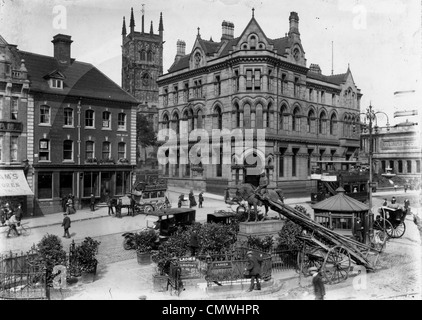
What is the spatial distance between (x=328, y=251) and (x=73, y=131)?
2539 centimetres

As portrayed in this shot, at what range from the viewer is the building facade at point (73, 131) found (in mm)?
31609

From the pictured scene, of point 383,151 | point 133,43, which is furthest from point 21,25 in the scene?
point 133,43

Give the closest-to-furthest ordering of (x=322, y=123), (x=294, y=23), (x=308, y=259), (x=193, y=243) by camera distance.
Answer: (x=308, y=259)
(x=193, y=243)
(x=294, y=23)
(x=322, y=123)

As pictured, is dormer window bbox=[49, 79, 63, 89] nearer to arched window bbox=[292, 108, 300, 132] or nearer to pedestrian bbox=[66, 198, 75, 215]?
pedestrian bbox=[66, 198, 75, 215]

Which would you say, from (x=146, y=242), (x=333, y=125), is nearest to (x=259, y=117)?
(x=333, y=125)

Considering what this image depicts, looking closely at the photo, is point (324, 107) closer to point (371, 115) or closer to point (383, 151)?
point (383, 151)

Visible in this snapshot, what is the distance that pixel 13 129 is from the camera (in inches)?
1170

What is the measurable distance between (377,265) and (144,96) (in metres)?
85.2

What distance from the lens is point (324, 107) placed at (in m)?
51.9

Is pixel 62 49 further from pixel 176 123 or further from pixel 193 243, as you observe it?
pixel 193 243

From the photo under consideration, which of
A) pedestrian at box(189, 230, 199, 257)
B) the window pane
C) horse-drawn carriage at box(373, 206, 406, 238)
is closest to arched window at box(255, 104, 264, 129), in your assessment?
horse-drawn carriage at box(373, 206, 406, 238)

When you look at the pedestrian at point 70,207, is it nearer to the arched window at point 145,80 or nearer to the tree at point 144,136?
the tree at point 144,136

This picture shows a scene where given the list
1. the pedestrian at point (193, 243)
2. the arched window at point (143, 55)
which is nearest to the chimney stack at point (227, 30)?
the pedestrian at point (193, 243)

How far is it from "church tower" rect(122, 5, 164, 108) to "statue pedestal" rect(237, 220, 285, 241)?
7786 cm
